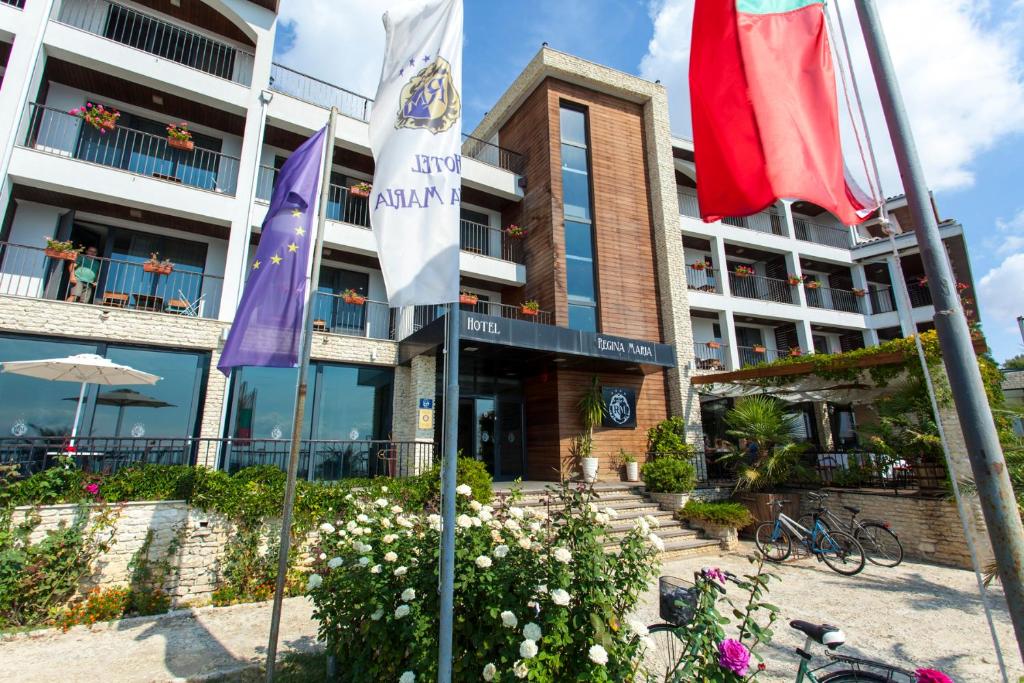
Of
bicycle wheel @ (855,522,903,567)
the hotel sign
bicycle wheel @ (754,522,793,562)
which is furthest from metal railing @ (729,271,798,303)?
bicycle wheel @ (754,522,793,562)

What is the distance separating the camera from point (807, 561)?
8.50 metres

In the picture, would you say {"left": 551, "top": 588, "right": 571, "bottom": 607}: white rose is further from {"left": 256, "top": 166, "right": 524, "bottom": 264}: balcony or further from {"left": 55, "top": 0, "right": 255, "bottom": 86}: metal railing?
{"left": 55, "top": 0, "right": 255, "bottom": 86}: metal railing

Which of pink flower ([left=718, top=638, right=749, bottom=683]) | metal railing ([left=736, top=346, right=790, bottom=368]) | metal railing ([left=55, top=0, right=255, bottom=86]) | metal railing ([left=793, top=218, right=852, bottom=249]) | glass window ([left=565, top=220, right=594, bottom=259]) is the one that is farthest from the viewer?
metal railing ([left=793, top=218, right=852, bottom=249])

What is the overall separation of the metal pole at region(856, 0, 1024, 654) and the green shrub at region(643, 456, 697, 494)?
8.77m

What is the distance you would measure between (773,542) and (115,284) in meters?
14.4

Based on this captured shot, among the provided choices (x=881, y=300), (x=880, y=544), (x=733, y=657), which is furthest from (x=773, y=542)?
(x=881, y=300)

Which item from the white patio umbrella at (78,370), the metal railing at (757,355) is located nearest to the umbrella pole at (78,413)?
the white patio umbrella at (78,370)

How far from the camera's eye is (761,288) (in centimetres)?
1978

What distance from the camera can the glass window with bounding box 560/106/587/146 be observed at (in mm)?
15190

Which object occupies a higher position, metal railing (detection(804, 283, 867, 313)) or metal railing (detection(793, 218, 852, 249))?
metal railing (detection(793, 218, 852, 249))

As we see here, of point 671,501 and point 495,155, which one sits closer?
point 671,501

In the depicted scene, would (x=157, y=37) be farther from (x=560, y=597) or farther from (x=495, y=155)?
(x=560, y=597)

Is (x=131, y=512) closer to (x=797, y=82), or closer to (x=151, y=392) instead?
(x=151, y=392)

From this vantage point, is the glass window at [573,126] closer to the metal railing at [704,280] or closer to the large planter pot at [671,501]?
the metal railing at [704,280]
